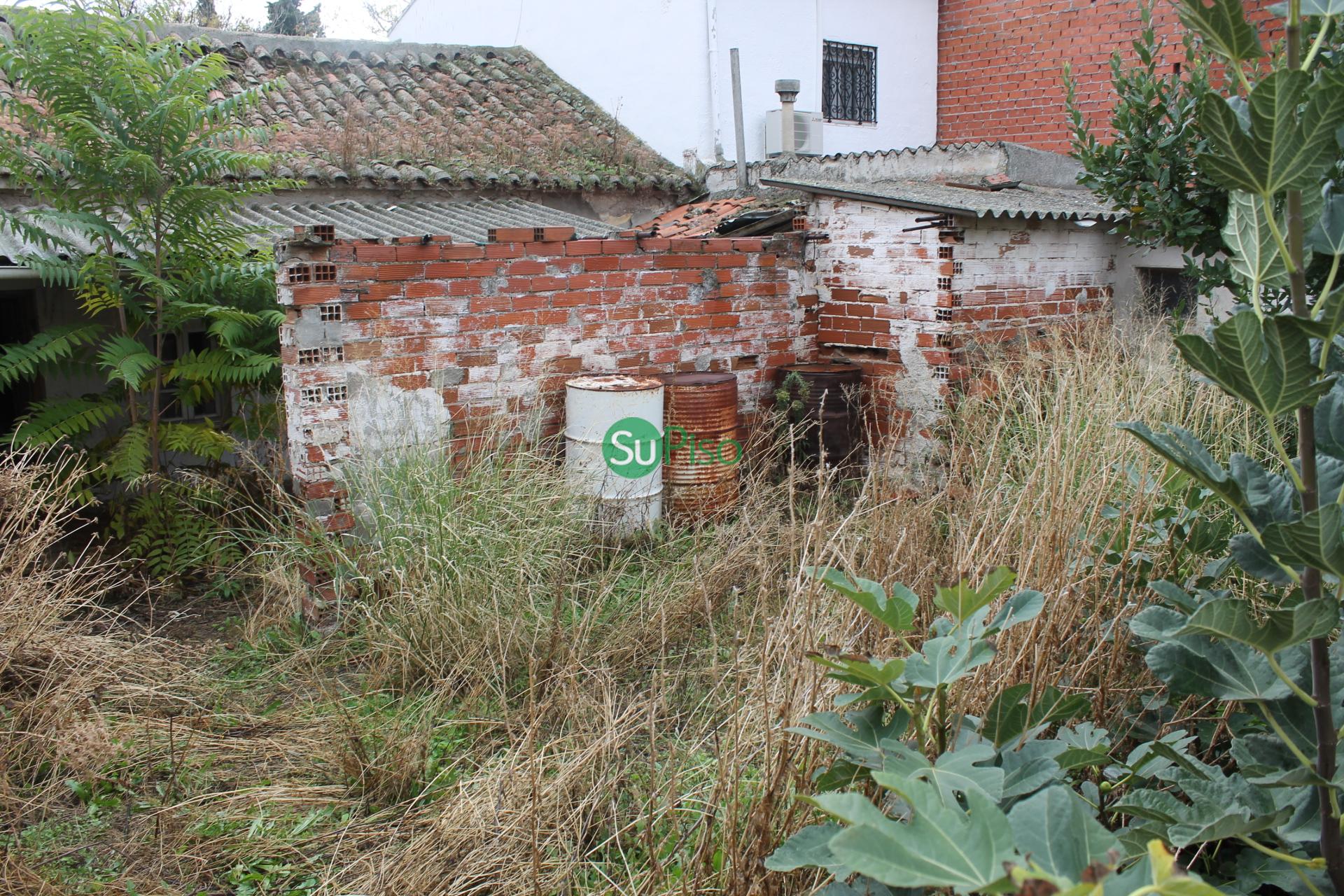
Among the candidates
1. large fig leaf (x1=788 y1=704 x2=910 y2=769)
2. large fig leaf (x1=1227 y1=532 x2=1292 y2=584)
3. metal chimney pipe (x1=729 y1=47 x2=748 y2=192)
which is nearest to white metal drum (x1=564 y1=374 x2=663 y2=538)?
large fig leaf (x1=788 y1=704 x2=910 y2=769)

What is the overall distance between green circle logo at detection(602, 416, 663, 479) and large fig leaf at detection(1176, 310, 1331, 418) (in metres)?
4.56

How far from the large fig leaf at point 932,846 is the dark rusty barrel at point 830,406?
5811mm

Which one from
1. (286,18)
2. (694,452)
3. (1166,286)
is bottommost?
(694,452)

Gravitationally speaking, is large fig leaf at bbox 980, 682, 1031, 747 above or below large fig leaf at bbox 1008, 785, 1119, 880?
below

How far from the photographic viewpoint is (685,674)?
3789 mm

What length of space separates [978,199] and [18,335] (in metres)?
7.37

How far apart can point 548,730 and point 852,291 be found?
4.59m

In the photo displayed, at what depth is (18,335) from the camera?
7508 millimetres

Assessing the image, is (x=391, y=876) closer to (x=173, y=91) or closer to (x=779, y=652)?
(x=779, y=652)

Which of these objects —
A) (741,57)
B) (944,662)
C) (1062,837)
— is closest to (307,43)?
(741,57)

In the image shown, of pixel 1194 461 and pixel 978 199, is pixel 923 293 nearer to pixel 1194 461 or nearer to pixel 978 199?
pixel 978 199

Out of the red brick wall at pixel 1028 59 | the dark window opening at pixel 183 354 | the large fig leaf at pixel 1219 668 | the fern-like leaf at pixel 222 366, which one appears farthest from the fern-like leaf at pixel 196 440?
the red brick wall at pixel 1028 59

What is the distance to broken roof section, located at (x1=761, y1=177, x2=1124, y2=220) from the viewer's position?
668 cm

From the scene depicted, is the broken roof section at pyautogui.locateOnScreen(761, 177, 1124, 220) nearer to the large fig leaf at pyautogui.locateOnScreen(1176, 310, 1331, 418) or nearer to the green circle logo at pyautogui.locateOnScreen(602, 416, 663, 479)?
the green circle logo at pyautogui.locateOnScreen(602, 416, 663, 479)
